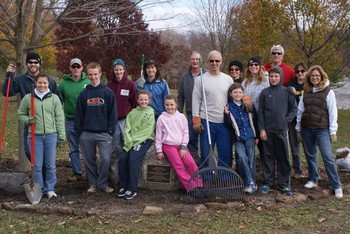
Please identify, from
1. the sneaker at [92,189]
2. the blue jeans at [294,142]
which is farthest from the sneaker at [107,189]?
the blue jeans at [294,142]

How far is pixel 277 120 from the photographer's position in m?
6.25

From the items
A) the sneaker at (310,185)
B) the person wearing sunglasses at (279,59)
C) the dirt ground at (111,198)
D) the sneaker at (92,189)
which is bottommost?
the dirt ground at (111,198)

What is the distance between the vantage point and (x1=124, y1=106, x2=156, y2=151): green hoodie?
20.4 feet

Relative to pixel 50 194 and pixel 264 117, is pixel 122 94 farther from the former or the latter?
pixel 264 117

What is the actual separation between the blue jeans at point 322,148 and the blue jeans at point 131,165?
2431 millimetres

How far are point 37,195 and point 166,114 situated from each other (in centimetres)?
209

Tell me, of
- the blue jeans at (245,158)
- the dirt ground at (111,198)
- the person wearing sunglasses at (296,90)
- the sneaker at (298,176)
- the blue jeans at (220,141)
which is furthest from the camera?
the sneaker at (298,176)

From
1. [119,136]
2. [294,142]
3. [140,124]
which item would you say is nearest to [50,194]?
[119,136]

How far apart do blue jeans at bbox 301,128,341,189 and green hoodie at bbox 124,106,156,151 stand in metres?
2.34

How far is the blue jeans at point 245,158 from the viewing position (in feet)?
20.5

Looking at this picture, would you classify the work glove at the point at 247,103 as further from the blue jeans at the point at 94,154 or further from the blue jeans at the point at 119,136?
the blue jeans at the point at 94,154

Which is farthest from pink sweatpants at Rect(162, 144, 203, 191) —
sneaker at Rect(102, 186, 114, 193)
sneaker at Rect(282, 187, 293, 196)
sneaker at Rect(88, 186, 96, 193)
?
sneaker at Rect(282, 187, 293, 196)

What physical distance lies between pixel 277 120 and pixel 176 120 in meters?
1.45

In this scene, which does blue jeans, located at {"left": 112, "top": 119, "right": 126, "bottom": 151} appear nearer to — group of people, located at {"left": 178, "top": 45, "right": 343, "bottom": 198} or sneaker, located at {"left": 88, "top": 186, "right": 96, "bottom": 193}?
sneaker, located at {"left": 88, "top": 186, "right": 96, "bottom": 193}
